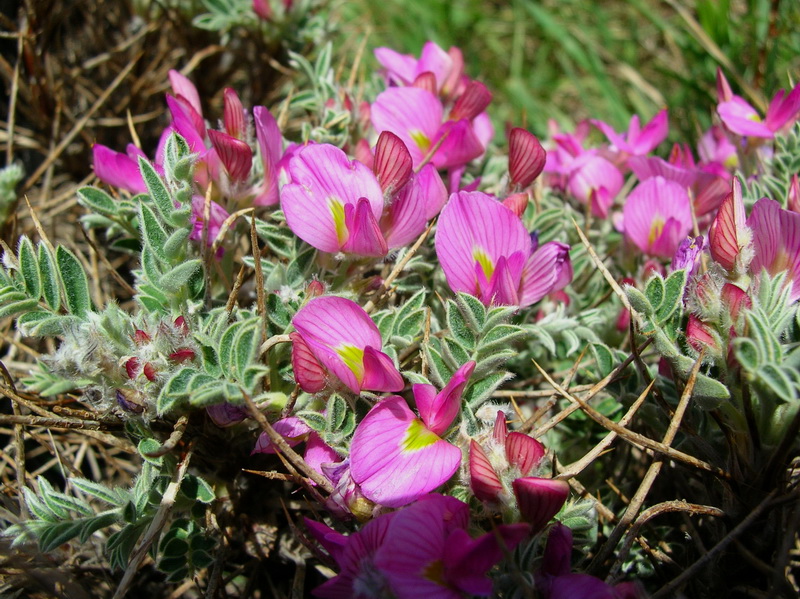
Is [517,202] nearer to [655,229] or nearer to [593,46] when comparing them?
[655,229]

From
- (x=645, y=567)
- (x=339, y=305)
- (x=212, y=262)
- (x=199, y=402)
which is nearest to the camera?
(x=199, y=402)

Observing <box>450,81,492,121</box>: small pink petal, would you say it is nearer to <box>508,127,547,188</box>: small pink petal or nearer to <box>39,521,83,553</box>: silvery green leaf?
<box>508,127,547,188</box>: small pink petal

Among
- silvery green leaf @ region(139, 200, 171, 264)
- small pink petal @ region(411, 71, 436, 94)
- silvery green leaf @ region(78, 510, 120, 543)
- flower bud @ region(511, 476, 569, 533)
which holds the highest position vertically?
small pink petal @ region(411, 71, 436, 94)

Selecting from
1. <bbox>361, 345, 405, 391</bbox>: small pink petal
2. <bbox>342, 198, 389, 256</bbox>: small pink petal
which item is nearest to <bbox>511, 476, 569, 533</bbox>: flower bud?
<bbox>361, 345, 405, 391</bbox>: small pink petal

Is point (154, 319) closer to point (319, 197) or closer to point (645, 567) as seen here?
point (319, 197)

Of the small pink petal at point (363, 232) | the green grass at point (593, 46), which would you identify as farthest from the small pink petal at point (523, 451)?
the green grass at point (593, 46)

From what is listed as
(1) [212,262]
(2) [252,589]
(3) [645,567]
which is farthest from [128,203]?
(3) [645,567]

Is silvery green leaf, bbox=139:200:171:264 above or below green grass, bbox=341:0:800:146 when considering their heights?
below
